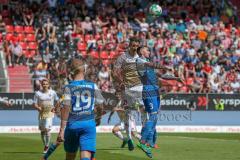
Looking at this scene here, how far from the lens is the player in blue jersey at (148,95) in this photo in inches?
703

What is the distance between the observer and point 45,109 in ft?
67.1

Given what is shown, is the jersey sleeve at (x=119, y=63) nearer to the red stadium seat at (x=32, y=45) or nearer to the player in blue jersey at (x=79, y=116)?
the player in blue jersey at (x=79, y=116)

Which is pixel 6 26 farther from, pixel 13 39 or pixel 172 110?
pixel 172 110

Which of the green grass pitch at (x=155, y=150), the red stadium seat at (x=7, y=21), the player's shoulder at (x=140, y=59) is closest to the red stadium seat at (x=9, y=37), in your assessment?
the red stadium seat at (x=7, y=21)

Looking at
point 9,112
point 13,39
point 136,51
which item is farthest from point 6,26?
point 136,51

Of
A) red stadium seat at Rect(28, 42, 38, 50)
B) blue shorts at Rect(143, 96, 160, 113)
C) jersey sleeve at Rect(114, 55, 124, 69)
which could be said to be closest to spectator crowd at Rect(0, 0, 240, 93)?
red stadium seat at Rect(28, 42, 38, 50)

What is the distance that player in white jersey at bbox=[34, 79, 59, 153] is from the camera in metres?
19.9

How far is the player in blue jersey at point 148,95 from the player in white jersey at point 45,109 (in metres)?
2.88

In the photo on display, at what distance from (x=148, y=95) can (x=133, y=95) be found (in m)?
0.70

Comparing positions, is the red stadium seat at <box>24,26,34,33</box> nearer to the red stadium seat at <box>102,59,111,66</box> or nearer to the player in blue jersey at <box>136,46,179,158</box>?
the red stadium seat at <box>102,59,111,66</box>

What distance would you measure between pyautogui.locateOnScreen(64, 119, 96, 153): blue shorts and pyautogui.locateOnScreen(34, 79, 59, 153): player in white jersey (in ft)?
25.3

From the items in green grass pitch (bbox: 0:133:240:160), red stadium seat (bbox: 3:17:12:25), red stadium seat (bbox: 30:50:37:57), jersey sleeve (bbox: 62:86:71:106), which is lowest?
green grass pitch (bbox: 0:133:240:160)

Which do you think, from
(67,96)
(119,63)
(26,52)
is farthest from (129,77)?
(26,52)

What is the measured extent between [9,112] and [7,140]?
35.0 ft
